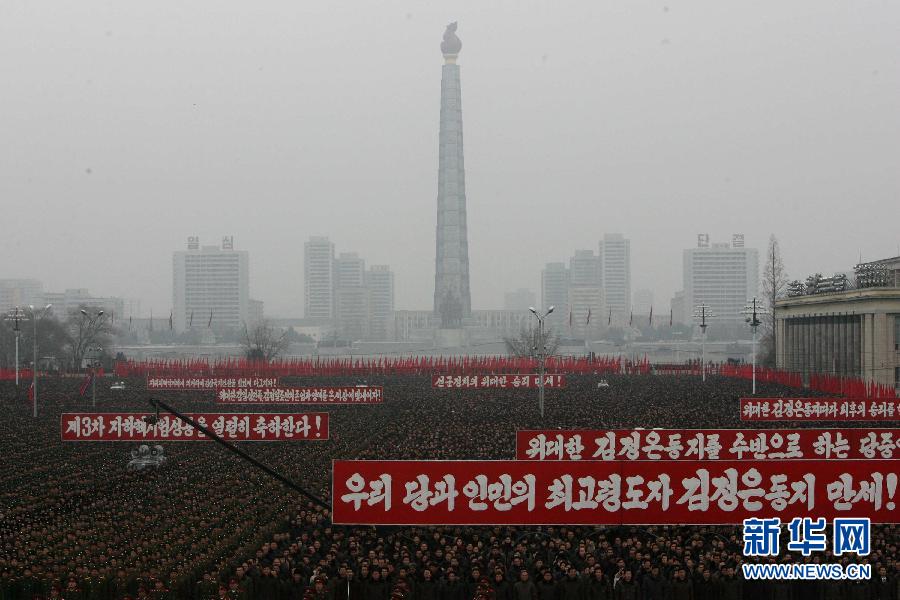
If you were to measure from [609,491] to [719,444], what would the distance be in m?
7.76

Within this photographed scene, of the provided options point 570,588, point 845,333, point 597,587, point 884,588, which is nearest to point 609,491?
point 597,587

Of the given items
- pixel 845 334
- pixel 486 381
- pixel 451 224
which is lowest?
pixel 486 381

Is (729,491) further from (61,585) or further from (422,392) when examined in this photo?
(422,392)

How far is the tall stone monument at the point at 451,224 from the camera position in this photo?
466 feet

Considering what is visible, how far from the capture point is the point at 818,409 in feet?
113

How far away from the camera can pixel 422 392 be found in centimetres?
5772

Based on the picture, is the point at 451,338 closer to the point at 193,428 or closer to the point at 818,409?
the point at 818,409

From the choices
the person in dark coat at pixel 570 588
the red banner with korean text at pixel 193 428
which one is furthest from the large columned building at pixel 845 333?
the person in dark coat at pixel 570 588

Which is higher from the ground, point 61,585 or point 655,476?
point 655,476

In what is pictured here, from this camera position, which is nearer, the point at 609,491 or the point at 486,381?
the point at 609,491

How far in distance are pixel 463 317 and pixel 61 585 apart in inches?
5270

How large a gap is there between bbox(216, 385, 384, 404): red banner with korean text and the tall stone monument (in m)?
97.4

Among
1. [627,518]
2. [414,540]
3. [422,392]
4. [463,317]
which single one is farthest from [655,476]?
[463,317]

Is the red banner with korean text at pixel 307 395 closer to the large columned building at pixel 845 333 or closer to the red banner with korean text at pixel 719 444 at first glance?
the red banner with korean text at pixel 719 444
